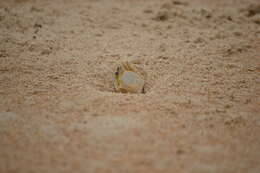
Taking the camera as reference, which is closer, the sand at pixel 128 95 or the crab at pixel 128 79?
the sand at pixel 128 95

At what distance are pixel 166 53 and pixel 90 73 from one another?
0.78 m

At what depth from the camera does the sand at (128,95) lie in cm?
131

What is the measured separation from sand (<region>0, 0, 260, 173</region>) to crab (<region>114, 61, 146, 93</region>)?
3.2 inches

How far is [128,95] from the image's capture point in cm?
177

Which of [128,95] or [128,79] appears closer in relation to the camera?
[128,95]

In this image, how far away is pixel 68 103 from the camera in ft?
5.52

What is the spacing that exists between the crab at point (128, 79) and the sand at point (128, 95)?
3.2 inches

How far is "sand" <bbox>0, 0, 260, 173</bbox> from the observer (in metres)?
1.31

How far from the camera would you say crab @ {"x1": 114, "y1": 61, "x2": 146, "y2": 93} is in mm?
1850

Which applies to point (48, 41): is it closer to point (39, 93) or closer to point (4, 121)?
point (39, 93)

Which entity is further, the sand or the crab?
the crab

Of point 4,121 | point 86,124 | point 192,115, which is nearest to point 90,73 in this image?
point 86,124

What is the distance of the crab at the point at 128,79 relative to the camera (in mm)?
1850

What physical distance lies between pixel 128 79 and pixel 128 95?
0.16 metres
